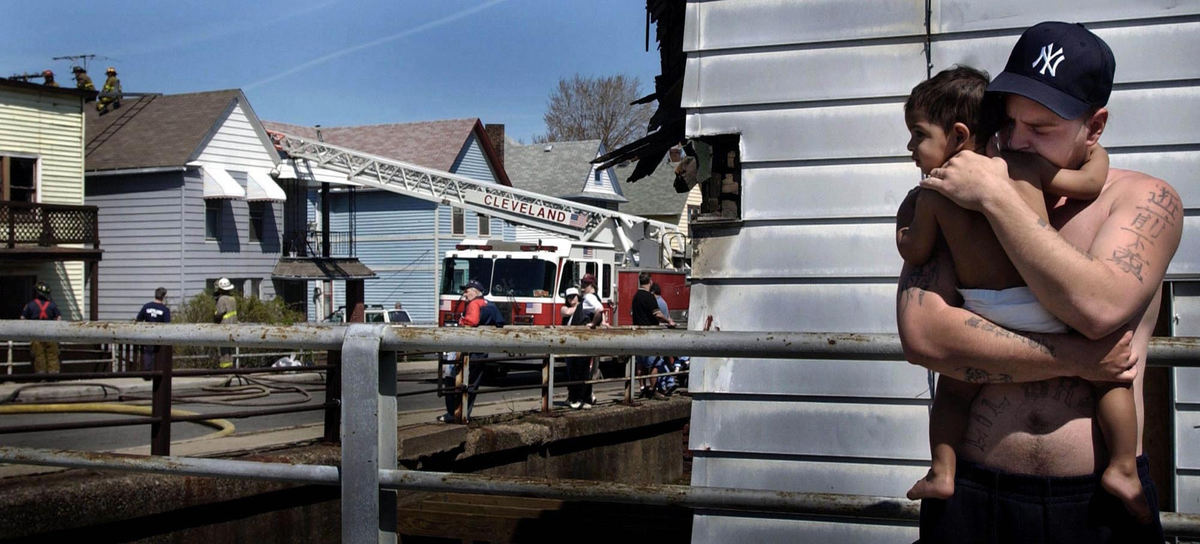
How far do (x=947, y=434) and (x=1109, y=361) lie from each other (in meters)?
0.35

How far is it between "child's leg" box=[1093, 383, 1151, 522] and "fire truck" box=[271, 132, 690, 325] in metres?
14.6

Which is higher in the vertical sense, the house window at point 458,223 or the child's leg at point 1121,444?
the house window at point 458,223

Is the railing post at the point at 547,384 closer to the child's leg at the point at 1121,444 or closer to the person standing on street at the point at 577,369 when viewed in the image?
the person standing on street at the point at 577,369

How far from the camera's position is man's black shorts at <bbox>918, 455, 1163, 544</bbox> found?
7.11 ft

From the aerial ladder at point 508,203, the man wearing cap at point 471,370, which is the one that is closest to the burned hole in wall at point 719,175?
the man wearing cap at point 471,370

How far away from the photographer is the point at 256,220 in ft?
108

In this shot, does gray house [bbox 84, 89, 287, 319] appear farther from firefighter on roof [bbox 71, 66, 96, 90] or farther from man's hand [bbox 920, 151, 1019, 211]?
man's hand [bbox 920, 151, 1019, 211]

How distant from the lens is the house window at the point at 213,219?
31.4 m

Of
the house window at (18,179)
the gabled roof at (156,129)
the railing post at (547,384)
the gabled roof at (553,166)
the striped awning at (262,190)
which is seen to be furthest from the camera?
the gabled roof at (553,166)

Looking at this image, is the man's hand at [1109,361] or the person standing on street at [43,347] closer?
the man's hand at [1109,361]

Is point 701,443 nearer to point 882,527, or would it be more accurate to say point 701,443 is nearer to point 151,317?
point 882,527

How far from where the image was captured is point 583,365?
15.2m

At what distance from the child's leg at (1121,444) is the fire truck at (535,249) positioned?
14.6 meters

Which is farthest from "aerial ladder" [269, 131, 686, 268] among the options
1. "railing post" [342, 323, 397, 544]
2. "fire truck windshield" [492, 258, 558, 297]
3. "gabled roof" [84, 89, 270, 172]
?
"railing post" [342, 323, 397, 544]
